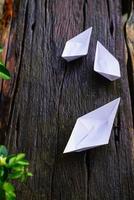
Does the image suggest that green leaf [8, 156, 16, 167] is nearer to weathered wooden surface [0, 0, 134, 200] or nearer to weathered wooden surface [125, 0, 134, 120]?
weathered wooden surface [0, 0, 134, 200]

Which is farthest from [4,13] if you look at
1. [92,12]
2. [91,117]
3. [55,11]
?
[91,117]

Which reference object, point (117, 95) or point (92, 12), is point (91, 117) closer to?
point (117, 95)

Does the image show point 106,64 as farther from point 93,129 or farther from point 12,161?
point 12,161

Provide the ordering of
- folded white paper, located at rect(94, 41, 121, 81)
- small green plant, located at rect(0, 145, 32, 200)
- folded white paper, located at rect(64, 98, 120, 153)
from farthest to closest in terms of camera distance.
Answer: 1. folded white paper, located at rect(94, 41, 121, 81)
2. folded white paper, located at rect(64, 98, 120, 153)
3. small green plant, located at rect(0, 145, 32, 200)

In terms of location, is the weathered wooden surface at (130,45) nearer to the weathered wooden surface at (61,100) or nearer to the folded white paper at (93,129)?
the weathered wooden surface at (61,100)

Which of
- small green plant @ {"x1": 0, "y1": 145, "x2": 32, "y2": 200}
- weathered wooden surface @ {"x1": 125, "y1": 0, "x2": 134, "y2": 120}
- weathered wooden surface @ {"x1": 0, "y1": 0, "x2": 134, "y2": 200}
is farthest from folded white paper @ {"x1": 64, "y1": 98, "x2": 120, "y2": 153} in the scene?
small green plant @ {"x1": 0, "y1": 145, "x2": 32, "y2": 200}

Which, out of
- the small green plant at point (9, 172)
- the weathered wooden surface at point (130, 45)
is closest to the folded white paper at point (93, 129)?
the weathered wooden surface at point (130, 45)

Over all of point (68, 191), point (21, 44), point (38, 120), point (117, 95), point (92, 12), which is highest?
point (92, 12)
